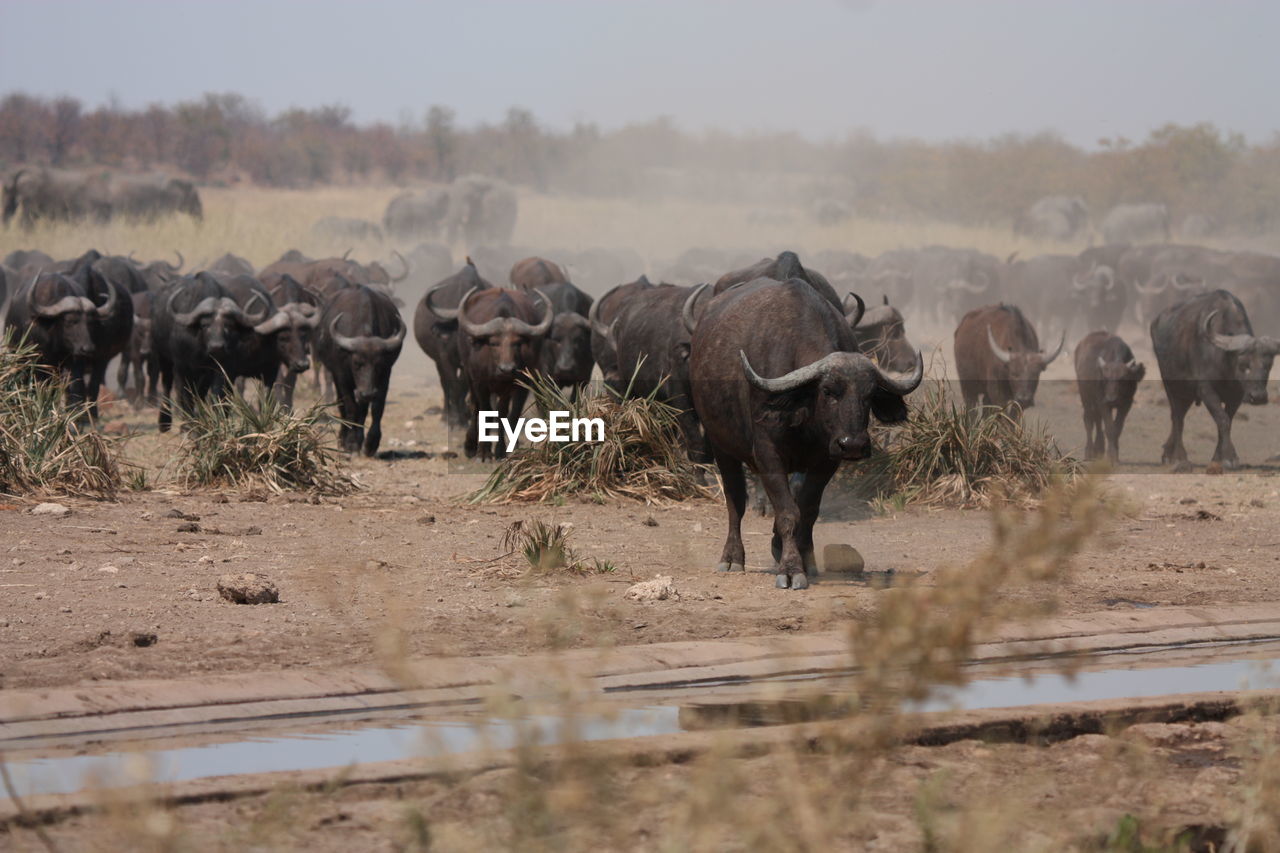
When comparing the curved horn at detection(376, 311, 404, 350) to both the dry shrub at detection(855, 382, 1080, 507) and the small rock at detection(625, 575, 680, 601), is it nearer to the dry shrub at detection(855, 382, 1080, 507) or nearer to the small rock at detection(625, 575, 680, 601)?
the dry shrub at detection(855, 382, 1080, 507)

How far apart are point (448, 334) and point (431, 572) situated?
10601mm

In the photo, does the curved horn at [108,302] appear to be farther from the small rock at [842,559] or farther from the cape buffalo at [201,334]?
the small rock at [842,559]

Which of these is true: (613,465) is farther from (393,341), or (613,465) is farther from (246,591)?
(393,341)

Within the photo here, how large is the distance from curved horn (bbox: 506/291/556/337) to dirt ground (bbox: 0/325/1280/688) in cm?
202

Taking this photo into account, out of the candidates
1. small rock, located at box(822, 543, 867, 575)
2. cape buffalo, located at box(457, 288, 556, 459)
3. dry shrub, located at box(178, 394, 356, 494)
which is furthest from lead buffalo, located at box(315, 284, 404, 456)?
small rock, located at box(822, 543, 867, 575)

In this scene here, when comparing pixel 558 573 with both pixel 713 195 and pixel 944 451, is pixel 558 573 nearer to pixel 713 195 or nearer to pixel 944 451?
pixel 944 451

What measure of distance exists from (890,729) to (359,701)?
8.73ft

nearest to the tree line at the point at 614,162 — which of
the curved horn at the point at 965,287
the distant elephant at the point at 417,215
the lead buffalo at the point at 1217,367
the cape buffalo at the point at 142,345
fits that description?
the distant elephant at the point at 417,215

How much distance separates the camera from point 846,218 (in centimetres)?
7788

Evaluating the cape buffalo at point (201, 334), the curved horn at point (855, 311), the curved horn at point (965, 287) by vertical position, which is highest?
the curved horn at point (965, 287)

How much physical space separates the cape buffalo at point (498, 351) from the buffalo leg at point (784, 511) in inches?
309

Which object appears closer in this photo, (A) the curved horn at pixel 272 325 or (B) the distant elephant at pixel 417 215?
(A) the curved horn at pixel 272 325

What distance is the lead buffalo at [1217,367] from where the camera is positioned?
60.9 ft

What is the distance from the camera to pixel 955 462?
13.8m
